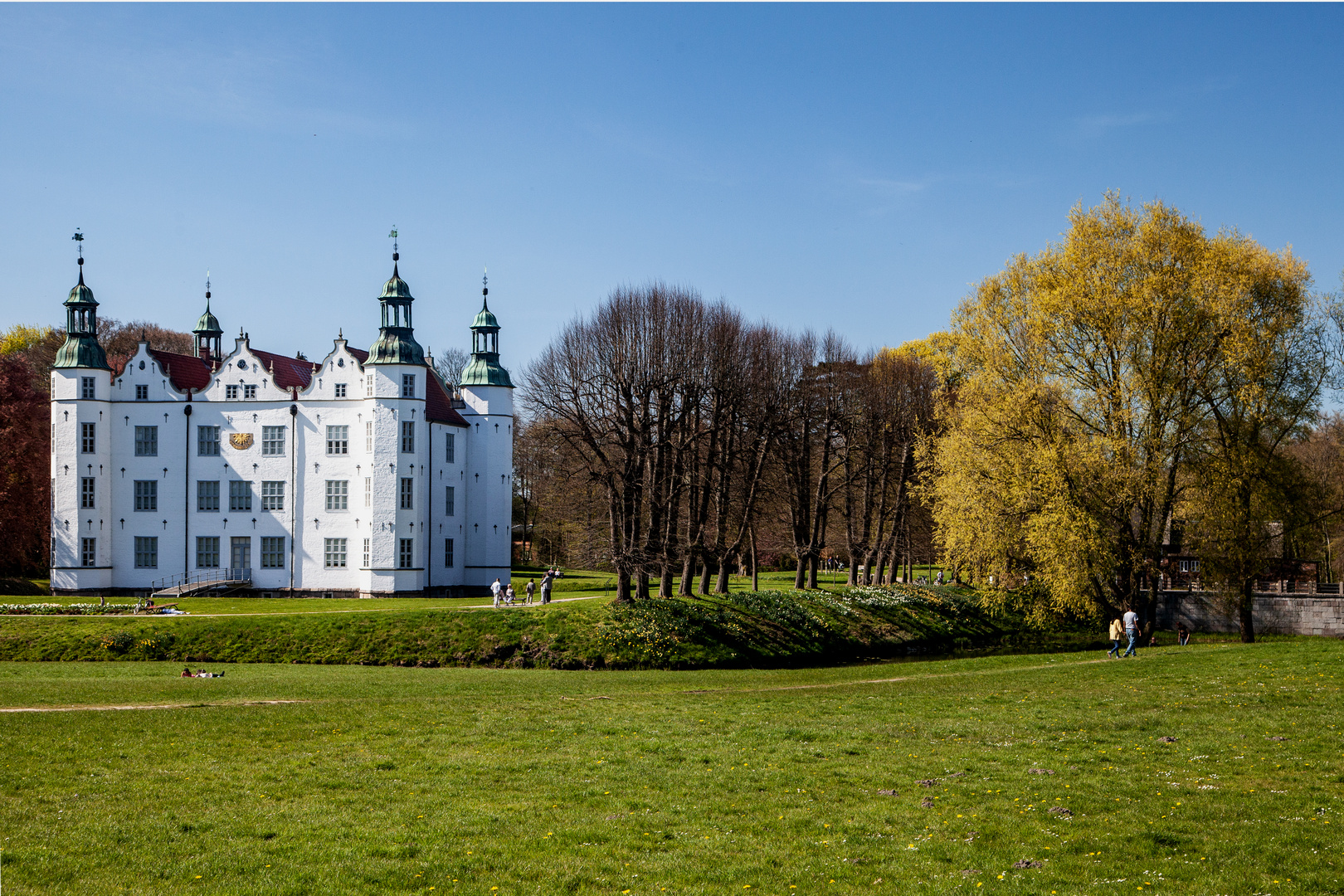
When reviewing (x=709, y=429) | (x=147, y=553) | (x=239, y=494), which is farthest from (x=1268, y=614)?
(x=147, y=553)

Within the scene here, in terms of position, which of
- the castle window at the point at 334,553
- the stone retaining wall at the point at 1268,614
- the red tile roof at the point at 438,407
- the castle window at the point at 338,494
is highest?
the red tile roof at the point at 438,407

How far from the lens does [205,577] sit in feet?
176

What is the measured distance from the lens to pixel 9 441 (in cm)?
5588

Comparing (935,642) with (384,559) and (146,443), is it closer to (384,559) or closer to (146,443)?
(384,559)

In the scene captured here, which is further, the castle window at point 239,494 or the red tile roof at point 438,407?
Result: the red tile roof at point 438,407

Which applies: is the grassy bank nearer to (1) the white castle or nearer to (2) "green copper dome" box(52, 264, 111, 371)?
(1) the white castle

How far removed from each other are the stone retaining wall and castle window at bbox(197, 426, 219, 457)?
5048 cm

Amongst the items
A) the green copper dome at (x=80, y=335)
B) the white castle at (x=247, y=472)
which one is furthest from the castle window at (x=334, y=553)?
the green copper dome at (x=80, y=335)

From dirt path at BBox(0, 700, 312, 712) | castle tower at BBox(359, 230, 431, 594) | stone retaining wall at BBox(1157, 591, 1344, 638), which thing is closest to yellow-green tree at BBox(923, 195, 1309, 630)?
stone retaining wall at BBox(1157, 591, 1344, 638)

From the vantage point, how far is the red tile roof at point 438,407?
5578 centimetres

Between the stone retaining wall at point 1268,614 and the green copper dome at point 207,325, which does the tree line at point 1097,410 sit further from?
the green copper dome at point 207,325

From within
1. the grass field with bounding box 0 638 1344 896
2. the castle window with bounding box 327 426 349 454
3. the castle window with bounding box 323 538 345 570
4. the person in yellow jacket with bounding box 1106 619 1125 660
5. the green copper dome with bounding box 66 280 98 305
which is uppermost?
the green copper dome with bounding box 66 280 98 305

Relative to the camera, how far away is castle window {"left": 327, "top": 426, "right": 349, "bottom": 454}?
176 ft

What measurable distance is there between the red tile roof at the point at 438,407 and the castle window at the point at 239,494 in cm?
1049
